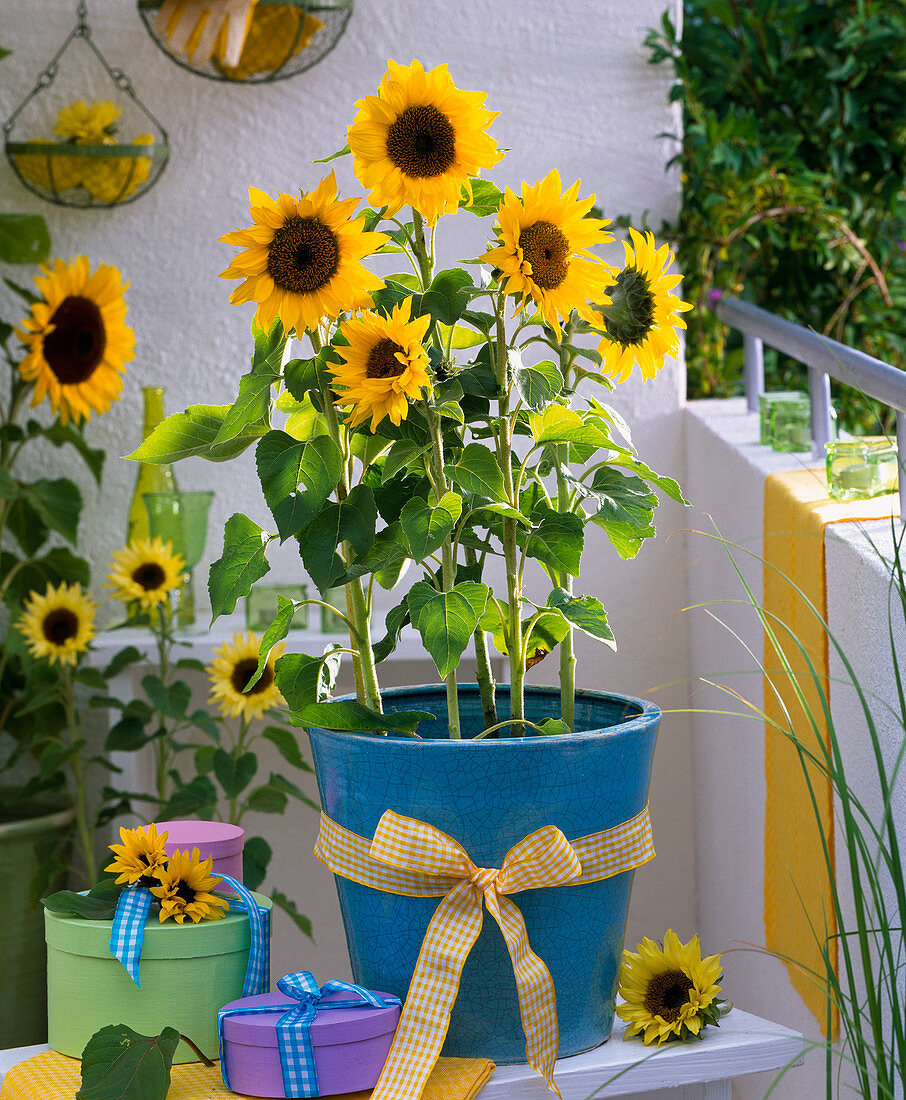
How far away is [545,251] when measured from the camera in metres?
0.64

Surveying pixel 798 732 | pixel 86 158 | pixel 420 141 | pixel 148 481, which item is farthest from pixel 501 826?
pixel 86 158

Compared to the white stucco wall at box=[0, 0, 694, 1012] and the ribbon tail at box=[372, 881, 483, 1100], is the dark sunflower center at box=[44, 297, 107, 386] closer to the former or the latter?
the white stucco wall at box=[0, 0, 694, 1012]

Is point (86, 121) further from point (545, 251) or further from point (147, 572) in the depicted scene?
point (545, 251)

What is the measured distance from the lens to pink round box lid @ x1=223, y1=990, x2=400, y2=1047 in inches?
23.9

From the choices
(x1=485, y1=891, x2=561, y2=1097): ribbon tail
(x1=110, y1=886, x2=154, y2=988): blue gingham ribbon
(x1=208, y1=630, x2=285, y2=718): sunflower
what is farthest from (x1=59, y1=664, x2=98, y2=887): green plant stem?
(x1=485, y1=891, x2=561, y2=1097): ribbon tail

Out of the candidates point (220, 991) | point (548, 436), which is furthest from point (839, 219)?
point (220, 991)

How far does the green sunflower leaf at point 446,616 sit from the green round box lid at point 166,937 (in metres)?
0.20

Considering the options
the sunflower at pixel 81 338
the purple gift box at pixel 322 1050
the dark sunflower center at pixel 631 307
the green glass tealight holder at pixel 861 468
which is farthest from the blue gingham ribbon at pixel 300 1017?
the sunflower at pixel 81 338

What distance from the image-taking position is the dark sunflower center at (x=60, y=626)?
148cm

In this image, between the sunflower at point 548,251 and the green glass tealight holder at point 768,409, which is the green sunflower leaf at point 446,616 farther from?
the green glass tealight holder at point 768,409

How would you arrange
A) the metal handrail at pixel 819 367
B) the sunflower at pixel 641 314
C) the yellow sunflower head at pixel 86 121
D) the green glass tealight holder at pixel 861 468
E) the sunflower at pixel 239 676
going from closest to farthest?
1. the sunflower at pixel 641 314
2. the metal handrail at pixel 819 367
3. the green glass tealight holder at pixel 861 468
4. the sunflower at pixel 239 676
5. the yellow sunflower head at pixel 86 121

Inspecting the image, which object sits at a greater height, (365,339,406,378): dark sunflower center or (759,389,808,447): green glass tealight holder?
(759,389,808,447): green glass tealight holder

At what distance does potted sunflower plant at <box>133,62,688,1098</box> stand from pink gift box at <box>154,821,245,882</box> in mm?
93

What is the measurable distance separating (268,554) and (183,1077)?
1.09 meters
